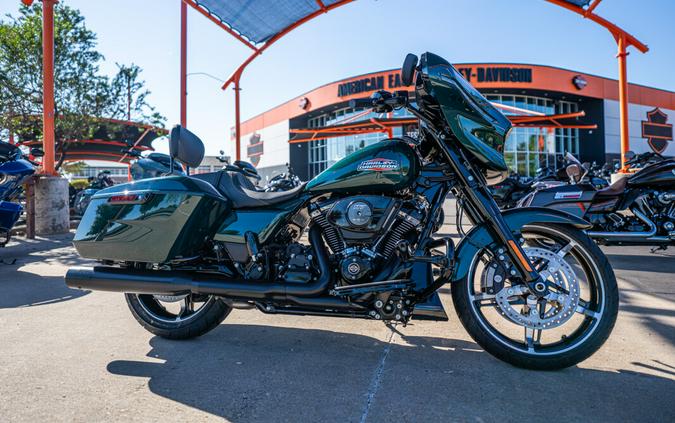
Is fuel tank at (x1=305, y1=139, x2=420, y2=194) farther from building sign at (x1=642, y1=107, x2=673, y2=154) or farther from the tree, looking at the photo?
building sign at (x1=642, y1=107, x2=673, y2=154)

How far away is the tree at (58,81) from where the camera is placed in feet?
39.4

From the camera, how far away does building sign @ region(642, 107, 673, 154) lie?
27219 mm

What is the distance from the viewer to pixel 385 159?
87.9 inches

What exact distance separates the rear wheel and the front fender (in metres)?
1.52

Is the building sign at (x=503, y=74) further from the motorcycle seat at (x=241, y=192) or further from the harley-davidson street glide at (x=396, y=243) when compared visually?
the motorcycle seat at (x=241, y=192)

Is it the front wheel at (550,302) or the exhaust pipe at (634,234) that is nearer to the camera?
the front wheel at (550,302)

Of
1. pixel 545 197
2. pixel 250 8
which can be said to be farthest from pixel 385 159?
pixel 250 8

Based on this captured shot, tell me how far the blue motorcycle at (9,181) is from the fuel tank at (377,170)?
5.18 m

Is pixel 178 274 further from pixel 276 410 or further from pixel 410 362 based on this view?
pixel 410 362

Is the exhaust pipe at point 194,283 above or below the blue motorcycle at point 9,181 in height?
below

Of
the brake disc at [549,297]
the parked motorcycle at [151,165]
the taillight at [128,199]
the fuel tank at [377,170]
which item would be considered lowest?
the brake disc at [549,297]

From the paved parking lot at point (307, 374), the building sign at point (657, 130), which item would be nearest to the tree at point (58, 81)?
the paved parking lot at point (307, 374)

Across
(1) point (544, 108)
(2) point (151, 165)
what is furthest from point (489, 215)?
(1) point (544, 108)

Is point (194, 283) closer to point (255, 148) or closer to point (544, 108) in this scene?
point (544, 108)
